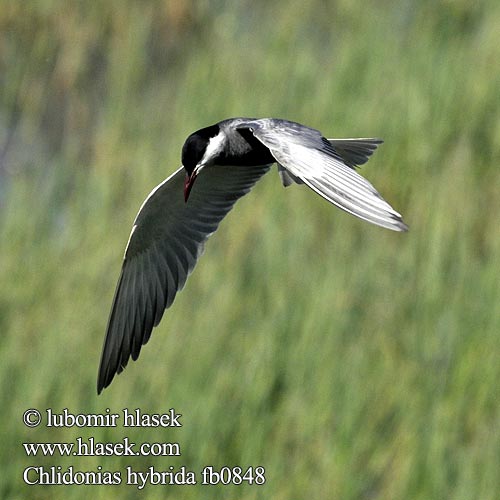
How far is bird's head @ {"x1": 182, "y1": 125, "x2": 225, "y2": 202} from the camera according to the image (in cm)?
422

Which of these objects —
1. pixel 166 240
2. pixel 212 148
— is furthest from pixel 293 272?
pixel 212 148

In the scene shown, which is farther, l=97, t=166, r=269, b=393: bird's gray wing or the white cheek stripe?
l=97, t=166, r=269, b=393: bird's gray wing

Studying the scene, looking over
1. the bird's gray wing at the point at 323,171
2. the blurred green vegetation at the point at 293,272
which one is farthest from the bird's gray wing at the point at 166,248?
the bird's gray wing at the point at 323,171

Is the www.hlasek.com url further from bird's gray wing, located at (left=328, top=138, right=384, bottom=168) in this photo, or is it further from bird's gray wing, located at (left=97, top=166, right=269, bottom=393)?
bird's gray wing, located at (left=328, top=138, right=384, bottom=168)

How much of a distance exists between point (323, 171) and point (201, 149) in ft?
2.62

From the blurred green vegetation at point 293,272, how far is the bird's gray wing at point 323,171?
178 centimetres

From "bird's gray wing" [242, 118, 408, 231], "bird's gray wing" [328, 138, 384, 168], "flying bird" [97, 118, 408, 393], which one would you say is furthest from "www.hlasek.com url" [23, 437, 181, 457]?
"bird's gray wing" [242, 118, 408, 231]

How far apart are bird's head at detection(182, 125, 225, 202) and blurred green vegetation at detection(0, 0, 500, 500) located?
1.47 m

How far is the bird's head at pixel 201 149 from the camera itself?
4219mm

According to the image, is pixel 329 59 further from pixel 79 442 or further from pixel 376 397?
pixel 79 442

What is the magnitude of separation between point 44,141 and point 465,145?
2342mm

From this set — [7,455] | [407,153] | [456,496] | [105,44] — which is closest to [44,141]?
[105,44]

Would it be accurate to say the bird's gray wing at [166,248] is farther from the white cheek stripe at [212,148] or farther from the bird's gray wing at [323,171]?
the bird's gray wing at [323,171]

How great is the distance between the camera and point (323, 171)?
11.5 ft
